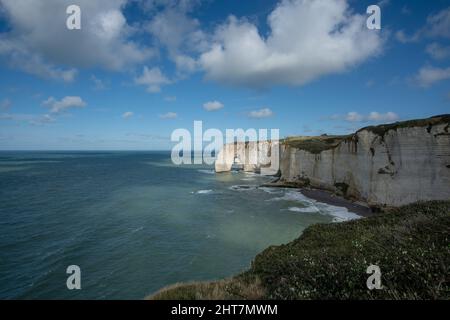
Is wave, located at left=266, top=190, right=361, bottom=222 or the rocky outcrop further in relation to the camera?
the rocky outcrop

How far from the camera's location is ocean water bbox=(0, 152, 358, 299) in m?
15.5

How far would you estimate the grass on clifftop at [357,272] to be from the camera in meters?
6.02

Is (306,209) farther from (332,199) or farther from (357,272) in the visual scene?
(357,272)

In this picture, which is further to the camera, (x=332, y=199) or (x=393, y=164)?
(x=332, y=199)

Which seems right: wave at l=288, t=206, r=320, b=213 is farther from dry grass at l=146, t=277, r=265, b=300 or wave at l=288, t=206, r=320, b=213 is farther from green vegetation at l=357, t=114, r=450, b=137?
dry grass at l=146, t=277, r=265, b=300

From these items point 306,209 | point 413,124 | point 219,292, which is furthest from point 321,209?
point 219,292

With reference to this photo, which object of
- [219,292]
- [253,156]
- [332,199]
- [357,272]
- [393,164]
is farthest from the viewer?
[253,156]

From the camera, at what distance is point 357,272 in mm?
6938

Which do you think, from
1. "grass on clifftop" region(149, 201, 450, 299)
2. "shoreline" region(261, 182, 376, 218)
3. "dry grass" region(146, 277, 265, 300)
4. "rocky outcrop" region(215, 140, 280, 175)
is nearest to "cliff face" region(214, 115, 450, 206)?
"shoreline" region(261, 182, 376, 218)

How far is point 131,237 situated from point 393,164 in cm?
2839

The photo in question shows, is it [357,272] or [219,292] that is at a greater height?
[357,272]

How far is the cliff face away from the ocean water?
5249 millimetres
